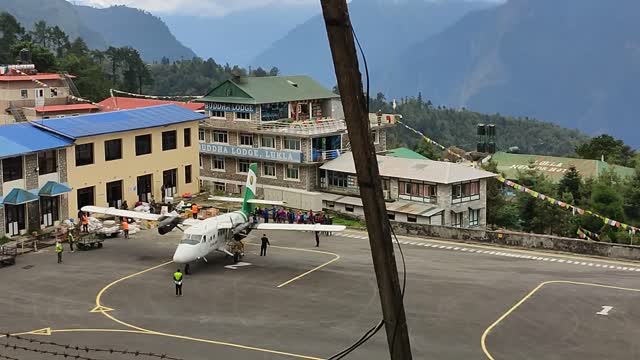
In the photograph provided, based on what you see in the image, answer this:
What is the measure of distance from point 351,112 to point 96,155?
49174 mm

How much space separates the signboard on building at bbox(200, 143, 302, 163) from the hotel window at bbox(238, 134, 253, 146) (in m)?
0.50

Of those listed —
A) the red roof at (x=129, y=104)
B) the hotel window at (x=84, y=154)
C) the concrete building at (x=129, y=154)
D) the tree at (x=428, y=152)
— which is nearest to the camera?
the hotel window at (x=84, y=154)

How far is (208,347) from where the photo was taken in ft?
94.0

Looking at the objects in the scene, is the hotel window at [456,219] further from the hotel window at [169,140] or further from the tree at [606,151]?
the tree at [606,151]

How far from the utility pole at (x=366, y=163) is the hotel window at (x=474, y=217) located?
167 ft

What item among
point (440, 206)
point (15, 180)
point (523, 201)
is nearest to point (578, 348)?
point (440, 206)

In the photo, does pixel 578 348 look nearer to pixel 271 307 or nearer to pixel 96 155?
pixel 271 307

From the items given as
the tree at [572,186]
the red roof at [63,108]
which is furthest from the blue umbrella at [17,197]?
the tree at [572,186]

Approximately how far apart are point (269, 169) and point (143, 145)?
12.0 metres

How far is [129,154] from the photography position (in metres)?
57.5

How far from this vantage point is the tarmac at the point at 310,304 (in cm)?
2870

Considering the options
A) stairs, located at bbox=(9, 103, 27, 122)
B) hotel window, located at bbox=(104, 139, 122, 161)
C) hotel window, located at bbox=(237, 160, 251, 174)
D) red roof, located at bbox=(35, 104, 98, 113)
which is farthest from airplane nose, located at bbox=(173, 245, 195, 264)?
red roof, located at bbox=(35, 104, 98, 113)

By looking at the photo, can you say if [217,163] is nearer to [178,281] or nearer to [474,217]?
[474,217]

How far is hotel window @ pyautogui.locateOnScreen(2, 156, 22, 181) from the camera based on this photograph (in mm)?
47984
